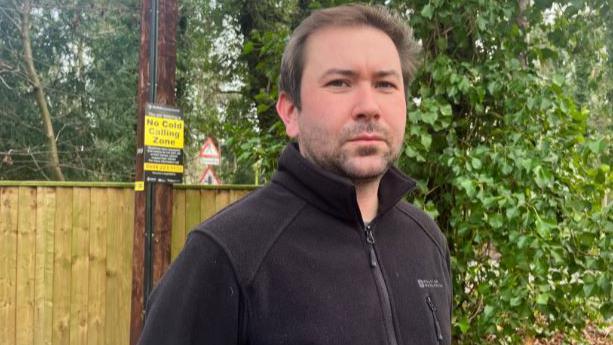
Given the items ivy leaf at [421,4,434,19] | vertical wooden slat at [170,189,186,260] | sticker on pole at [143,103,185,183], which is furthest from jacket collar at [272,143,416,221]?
vertical wooden slat at [170,189,186,260]

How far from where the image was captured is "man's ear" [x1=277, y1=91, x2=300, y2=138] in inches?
68.7

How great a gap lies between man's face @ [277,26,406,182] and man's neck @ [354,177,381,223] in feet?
0.21

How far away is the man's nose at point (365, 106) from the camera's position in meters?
1.60

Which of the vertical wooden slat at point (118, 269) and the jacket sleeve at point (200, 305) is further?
the vertical wooden slat at point (118, 269)


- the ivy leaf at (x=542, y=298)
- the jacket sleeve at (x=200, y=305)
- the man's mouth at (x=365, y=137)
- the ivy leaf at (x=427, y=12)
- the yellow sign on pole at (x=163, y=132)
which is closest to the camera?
the jacket sleeve at (x=200, y=305)

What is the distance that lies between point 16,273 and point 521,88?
411 centimetres

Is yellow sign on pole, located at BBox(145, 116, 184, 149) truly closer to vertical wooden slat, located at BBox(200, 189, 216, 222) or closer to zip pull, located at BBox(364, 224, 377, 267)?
vertical wooden slat, located at BBox(200, 189, 216, 222)

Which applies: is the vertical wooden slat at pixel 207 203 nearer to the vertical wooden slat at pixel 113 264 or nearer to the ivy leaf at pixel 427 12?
the vertical wooden slat at pixel 113 264

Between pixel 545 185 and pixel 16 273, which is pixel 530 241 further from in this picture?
pixel 16 273

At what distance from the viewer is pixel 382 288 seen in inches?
62.2

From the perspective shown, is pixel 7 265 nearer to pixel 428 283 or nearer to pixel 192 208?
pixel 192 208

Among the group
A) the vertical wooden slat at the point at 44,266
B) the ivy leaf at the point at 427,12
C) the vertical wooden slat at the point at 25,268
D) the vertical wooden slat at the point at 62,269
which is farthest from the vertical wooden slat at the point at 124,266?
the ivy leaf at the point at 427,12

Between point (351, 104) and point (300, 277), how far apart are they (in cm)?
47

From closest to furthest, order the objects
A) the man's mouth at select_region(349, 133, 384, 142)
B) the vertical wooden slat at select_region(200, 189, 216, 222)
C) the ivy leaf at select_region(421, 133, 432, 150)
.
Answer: the man's mouth at select_region(349, 133, 384, 142)
the ivy leaf at select_region(421, 133, 432, 150)
the vertical wooden slat at select_region(200, 189, 216, 222)
